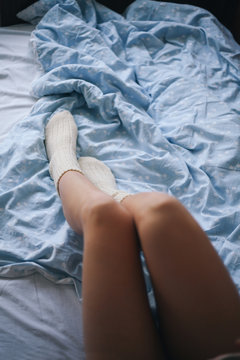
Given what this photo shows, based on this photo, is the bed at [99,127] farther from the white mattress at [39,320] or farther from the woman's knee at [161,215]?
the woman's knee at [161,215]

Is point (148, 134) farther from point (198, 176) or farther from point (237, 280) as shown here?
point (237, 280)

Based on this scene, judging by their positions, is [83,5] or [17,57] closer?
[17,57]

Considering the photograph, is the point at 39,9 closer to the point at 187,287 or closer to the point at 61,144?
the point at 61,144

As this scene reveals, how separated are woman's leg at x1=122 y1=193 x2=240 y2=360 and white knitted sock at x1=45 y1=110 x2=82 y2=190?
1.23 ft

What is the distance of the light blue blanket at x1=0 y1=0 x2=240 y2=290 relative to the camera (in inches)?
37.9

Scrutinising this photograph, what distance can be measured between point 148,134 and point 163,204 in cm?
52

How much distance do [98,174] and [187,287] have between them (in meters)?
0.51

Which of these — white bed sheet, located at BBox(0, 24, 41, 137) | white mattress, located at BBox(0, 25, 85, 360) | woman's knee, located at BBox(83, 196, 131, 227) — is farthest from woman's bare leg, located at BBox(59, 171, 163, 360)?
white bed sheet, located at BBox(0, 24, 41, 137)

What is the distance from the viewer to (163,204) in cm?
74

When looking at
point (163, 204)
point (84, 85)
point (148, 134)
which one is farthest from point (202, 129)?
point (163, 204)

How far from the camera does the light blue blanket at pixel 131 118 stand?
96 centimetres

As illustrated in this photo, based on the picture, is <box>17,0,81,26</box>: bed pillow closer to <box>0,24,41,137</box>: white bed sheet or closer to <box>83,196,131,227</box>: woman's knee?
<box>0,24,41,137</box>: white bed sheet

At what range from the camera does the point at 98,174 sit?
1.09 metres

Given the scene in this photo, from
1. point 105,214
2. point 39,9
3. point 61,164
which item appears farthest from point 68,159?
point 39,9
